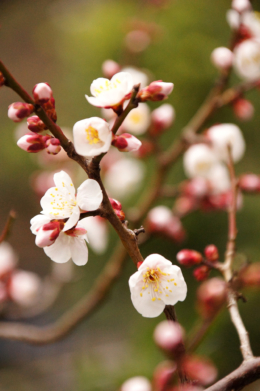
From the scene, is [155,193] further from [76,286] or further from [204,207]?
[76,286]

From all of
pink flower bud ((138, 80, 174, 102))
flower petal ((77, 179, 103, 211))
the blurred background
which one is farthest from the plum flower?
the blurred background

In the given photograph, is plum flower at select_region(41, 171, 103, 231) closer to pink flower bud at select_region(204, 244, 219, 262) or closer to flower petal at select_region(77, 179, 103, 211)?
flower petal at select_region(77, 179, 103, 211)

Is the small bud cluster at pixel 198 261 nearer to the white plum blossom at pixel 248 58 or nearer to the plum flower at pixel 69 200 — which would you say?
the plum flower at pixel 69 200

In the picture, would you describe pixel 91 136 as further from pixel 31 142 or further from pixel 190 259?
pixel 190 259

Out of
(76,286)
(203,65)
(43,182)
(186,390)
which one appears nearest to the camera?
(186,390)

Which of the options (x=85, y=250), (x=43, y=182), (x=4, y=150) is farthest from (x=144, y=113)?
(x=4, y=150)

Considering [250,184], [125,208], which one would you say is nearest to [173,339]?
[250,184]
